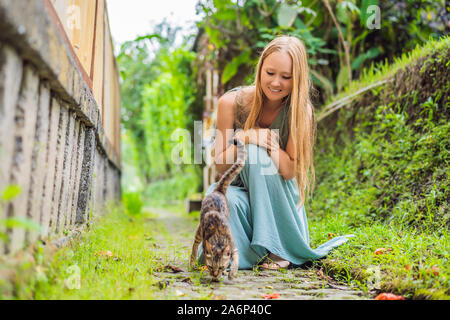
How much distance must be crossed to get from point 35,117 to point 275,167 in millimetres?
1812

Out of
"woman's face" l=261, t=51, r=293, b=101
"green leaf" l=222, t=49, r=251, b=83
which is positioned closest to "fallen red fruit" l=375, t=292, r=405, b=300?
"woman's face" l=261, t=51, r=293, b=101

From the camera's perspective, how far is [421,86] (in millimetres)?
4043

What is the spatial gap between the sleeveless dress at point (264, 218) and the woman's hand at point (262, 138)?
0.14 ft

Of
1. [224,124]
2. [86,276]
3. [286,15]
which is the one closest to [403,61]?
[286,15]

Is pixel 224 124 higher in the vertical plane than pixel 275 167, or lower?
higher

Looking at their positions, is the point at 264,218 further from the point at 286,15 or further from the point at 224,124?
the point at 286,15

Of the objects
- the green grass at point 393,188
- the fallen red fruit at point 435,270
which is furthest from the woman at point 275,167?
the fallen red fruit at point 435,270

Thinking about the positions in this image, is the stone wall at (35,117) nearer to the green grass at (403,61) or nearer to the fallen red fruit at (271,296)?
the fallen red fruit at (271,296)

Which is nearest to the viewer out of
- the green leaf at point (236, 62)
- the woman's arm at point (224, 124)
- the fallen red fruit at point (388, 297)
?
the fallen red fruit at point (388, 297)

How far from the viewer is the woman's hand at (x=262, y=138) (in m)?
2.94

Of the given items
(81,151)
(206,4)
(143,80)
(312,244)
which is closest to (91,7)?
(81,151)

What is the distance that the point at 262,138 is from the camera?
2965 mm
